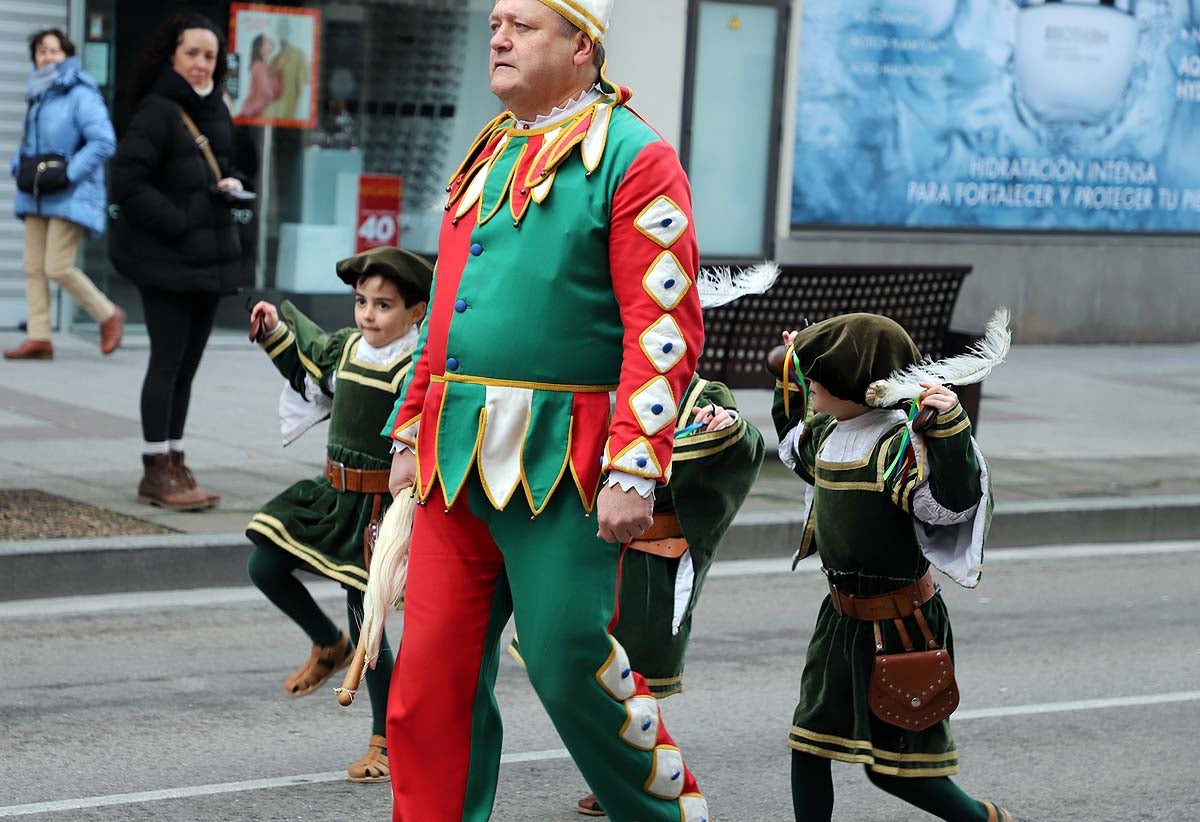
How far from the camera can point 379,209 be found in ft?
50.4

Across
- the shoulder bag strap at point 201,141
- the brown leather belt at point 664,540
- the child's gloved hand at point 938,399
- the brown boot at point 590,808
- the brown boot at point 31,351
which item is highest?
the shoulder bag strap at point 201,141

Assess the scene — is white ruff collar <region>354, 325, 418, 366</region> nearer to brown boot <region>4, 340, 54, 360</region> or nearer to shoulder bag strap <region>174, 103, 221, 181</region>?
shoulder bag strap <region>174, 103, 221, 181</region>

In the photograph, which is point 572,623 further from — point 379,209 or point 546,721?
point 379,209

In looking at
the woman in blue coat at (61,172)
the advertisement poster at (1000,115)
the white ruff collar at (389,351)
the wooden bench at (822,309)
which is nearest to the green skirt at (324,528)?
the white ruff collar at (389,351)

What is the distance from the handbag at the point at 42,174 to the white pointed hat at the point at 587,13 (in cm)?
875

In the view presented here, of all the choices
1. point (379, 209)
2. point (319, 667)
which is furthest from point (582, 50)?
point (379, 209)

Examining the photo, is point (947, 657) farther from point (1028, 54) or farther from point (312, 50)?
point (1028, 54)

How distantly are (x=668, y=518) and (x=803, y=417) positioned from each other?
0.44m

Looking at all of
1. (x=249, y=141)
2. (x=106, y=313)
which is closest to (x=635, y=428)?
(x=106, y=313)

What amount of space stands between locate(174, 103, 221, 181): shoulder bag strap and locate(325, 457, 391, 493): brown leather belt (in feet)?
11.8

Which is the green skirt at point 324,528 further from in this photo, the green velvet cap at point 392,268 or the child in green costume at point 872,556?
the child in green costume at point 872,556

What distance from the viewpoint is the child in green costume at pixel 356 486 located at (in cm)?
529

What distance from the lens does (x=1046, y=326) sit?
58.0 feet

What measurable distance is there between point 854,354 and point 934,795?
1044 mm
